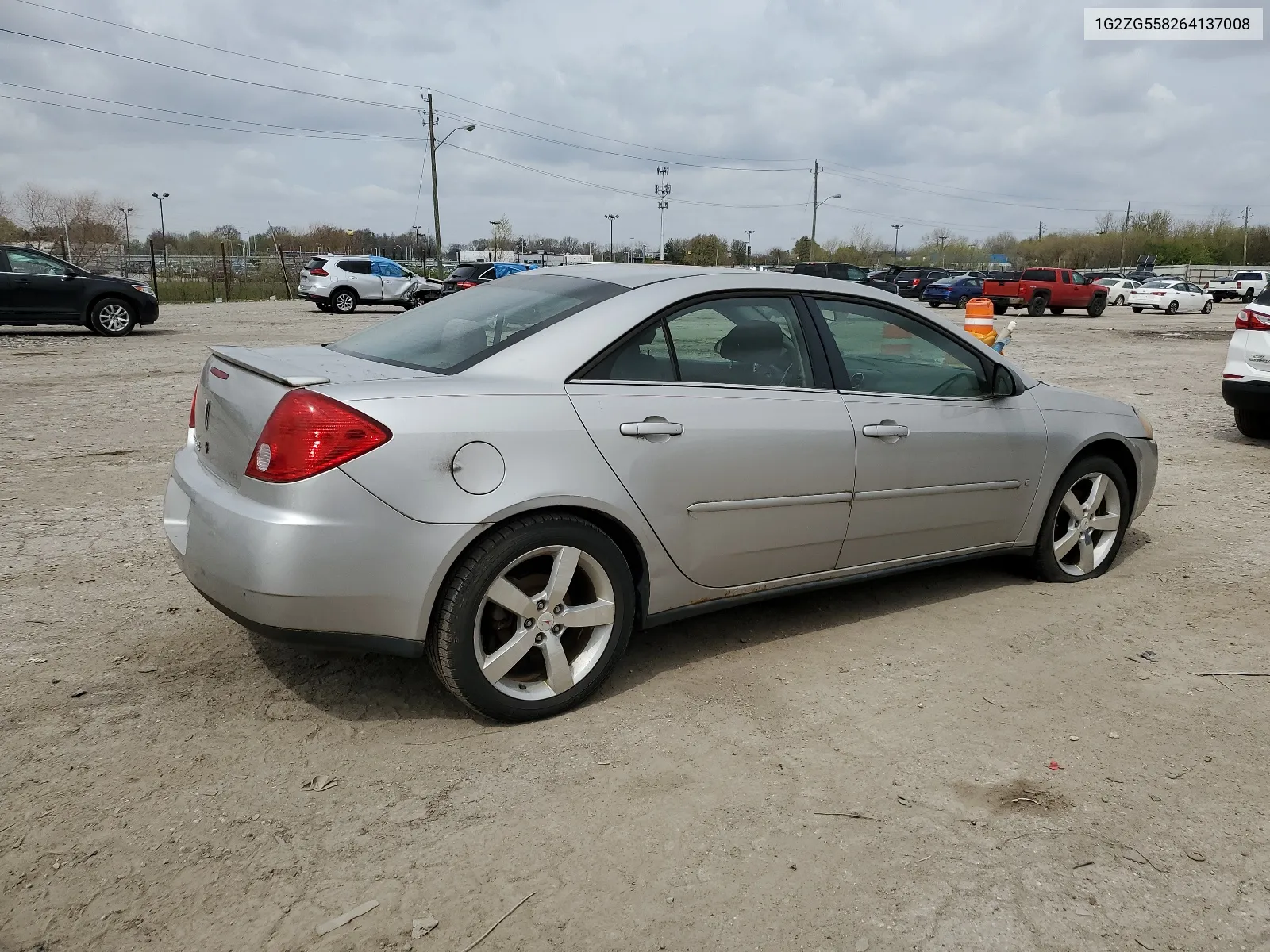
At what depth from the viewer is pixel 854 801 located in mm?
2852

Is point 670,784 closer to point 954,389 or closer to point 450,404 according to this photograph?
point 450,404

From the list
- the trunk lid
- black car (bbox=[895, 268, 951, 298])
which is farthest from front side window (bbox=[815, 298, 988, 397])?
black car (bbox=[895, 268, 951, 298])

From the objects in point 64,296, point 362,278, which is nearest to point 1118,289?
point 362,278

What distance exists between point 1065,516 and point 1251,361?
4.94 m

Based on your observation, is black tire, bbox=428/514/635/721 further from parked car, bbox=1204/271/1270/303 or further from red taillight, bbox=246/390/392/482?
parked car, bbox=1204/271/1270/303

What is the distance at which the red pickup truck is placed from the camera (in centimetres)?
3488

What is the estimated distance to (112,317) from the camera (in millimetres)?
18438

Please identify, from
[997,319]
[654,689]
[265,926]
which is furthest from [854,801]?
[997,319]

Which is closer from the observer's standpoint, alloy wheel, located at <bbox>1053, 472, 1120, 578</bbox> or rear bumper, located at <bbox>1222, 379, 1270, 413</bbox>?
alloy wheel, located at <bbox>1053, 472, 1120, 578</bbox>

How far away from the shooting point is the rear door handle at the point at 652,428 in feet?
10.9

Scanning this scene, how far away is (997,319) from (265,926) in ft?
111

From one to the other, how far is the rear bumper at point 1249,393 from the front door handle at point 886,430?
607 centimetres

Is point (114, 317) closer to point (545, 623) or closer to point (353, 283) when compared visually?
point (353, 283)

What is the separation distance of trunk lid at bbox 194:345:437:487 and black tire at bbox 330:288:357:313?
25.8m
